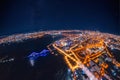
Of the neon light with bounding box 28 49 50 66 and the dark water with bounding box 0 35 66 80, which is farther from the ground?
the neon light with bounding box 28 49 50 66

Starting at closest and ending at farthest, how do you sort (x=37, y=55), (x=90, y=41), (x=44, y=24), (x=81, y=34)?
(x=37, y=55) → (x=90, y=41) → (x=44, y=24) → (x=81, y=34)

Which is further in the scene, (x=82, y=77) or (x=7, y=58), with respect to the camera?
(x=7, y=58)

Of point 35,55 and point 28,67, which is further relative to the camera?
point 35,55

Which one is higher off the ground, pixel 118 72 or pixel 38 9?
pixel 38 9

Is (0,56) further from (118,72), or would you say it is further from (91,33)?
(91,33)

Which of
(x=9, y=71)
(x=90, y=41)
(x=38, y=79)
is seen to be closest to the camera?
(x=38, y=79)

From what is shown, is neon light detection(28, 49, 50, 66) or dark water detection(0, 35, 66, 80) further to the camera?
neon light detection(28, 49, 50, 66)

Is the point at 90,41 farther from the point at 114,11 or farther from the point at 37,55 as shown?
the point at 114,11

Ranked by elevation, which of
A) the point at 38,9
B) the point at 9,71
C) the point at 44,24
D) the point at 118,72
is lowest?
the point at 118,72

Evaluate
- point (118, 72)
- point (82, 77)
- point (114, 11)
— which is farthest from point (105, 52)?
point (114, 11)

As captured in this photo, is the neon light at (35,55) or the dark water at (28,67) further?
the neon light at (35,55)

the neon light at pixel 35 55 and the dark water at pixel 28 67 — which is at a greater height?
the neon light at pixel 35 55
